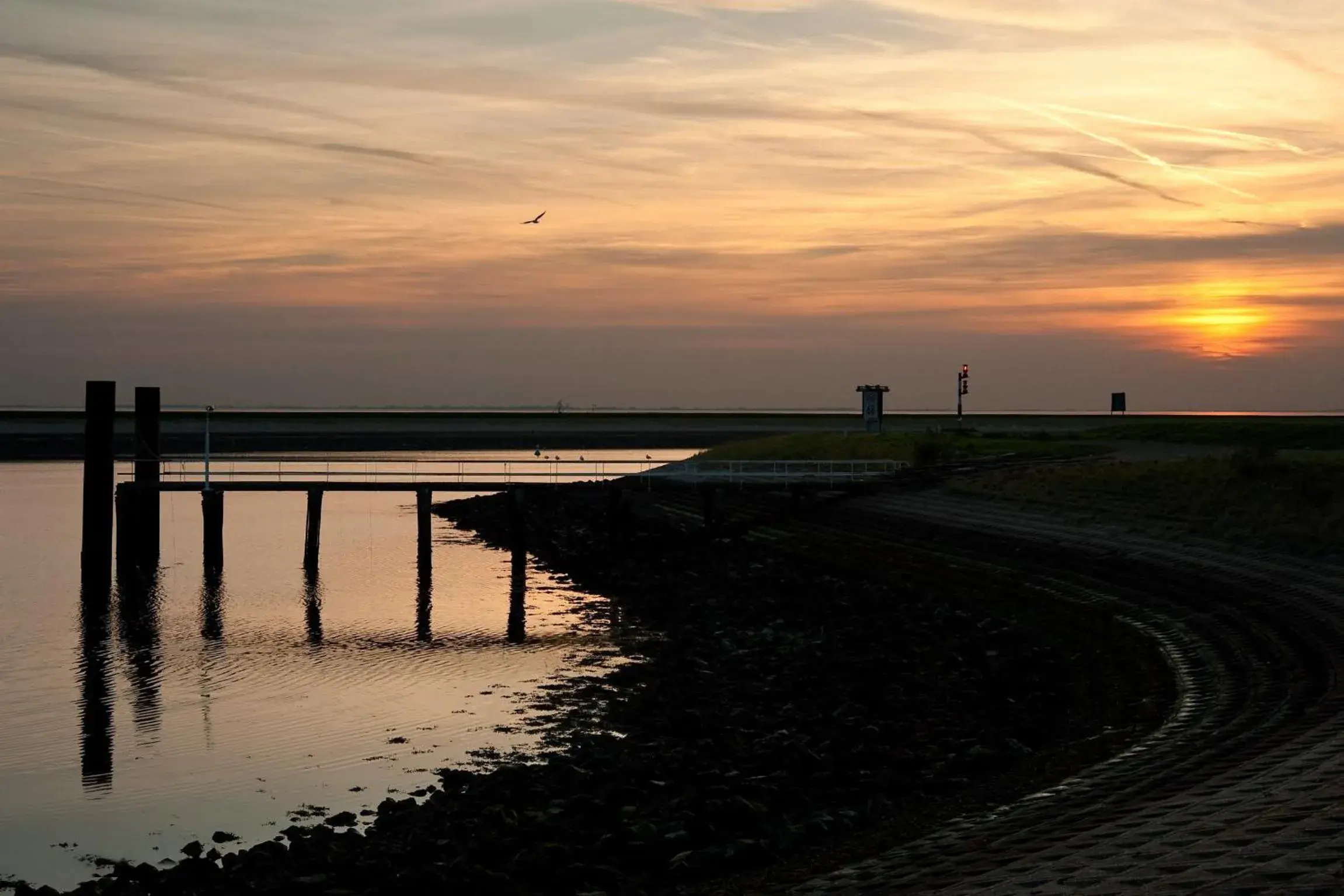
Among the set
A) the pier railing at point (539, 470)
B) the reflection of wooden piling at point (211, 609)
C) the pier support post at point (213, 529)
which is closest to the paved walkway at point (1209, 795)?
the reflection of wooden piling at point (211, 609)

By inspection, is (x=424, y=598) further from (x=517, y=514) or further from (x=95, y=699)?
(x=95, y=699)

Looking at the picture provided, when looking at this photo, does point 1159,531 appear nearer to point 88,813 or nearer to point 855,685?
point 855,685

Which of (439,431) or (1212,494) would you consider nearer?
(1212,494)

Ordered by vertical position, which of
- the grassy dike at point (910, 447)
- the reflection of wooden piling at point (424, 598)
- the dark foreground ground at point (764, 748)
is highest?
the grassy dike at point (910, 447)

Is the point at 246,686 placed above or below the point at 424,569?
below

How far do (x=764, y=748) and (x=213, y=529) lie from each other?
32.9 m

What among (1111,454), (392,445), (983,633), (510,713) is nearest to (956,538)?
(983,633)

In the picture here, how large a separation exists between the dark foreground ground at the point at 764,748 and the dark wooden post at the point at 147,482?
1976 cm

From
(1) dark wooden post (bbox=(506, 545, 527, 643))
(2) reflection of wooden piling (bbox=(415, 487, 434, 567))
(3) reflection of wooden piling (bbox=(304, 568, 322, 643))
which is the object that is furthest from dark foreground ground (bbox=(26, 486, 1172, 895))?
(2) reflection of wooden piling (bbox=(415, 487, 434, 567))

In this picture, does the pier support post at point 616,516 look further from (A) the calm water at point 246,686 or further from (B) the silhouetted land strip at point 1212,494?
(B) the silhouetted land strip at point 1212,494

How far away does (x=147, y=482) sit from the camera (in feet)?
157

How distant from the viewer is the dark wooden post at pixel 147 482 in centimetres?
4806

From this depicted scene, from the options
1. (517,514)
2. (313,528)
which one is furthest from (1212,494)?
(313,528)

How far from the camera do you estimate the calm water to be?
19.1 meters
